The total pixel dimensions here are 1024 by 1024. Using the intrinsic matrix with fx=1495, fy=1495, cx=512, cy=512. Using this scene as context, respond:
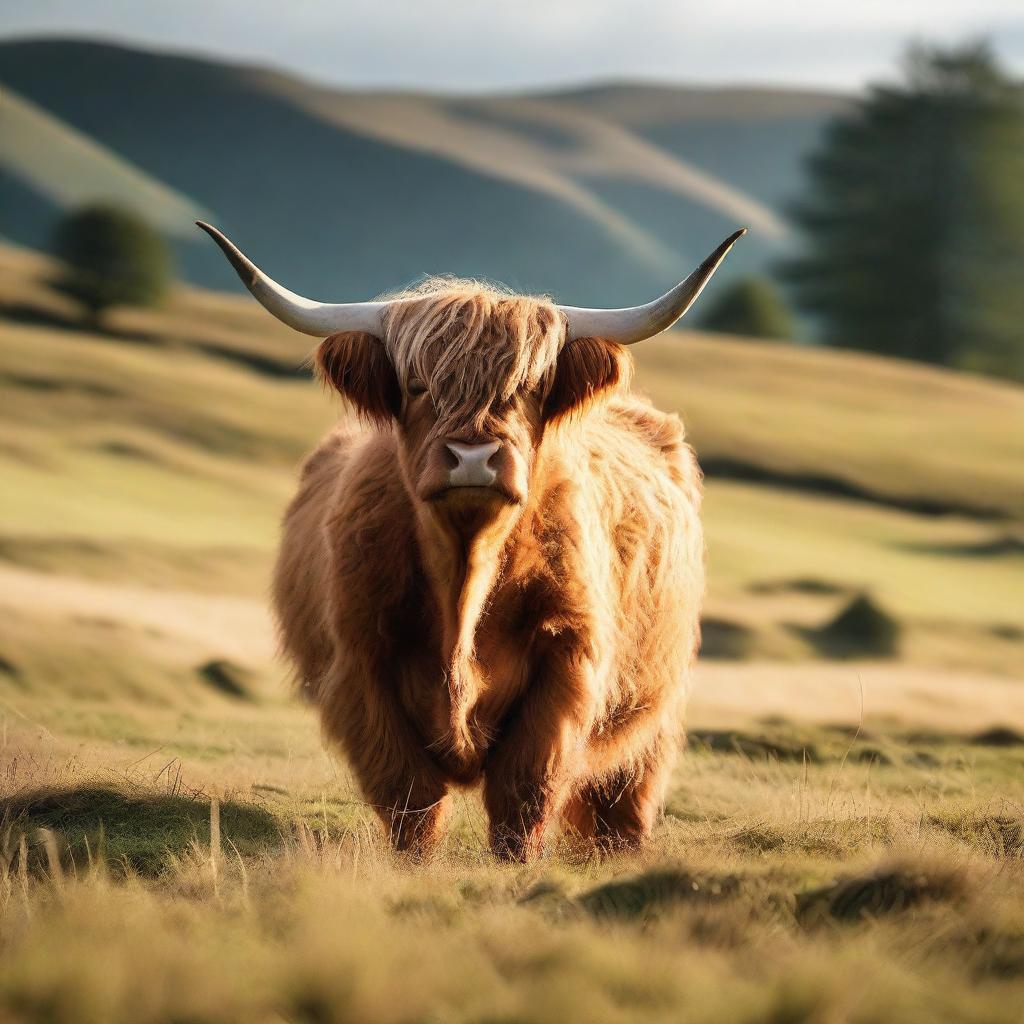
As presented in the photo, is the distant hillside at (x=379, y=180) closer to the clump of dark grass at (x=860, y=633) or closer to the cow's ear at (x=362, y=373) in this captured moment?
the clump of dark grass at (x=860, y=633)

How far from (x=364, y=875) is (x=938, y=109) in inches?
2719

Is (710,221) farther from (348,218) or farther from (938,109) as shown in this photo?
(938,109)

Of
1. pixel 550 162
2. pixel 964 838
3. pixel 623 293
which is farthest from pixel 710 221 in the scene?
pixel 964 838

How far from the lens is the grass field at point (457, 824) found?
3285mm

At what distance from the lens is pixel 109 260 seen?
47.4m

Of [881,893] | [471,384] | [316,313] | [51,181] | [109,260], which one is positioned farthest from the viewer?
[51,181]

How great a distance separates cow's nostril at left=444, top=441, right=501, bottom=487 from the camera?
4902 millimetres

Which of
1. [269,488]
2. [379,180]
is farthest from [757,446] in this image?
[379,180]

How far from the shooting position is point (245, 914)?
3.91 meters

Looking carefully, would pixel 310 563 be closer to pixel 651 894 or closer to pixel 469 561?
pixel 469 561

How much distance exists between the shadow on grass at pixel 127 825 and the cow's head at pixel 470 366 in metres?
1.45

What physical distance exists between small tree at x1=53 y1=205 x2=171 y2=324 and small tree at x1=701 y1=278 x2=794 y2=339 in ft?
92.2

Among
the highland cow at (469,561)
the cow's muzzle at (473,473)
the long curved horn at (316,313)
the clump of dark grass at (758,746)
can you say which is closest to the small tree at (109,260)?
the clump of dark grass at (758,746)

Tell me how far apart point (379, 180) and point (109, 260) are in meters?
114
